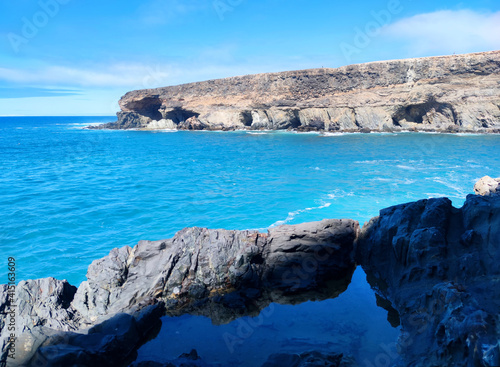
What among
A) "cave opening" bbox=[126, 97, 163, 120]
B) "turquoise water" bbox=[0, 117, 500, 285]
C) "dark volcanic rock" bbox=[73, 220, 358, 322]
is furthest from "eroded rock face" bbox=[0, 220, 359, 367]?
"cave opening" bbox=[126, 97, 163, 120]

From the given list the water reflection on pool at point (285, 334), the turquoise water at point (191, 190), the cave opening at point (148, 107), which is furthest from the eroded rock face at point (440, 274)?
the cave opening at point (148, 107)

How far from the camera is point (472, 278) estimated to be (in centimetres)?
572

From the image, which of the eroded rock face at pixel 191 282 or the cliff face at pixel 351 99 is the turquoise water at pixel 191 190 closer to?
the eroded rock face at pixel 191 282

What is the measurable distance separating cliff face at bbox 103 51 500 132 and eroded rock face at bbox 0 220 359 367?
4847 cm

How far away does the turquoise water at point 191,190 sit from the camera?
1275cm

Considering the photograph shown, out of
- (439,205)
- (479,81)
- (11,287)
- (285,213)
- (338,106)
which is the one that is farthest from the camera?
(338,106)

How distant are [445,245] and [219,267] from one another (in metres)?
4.97

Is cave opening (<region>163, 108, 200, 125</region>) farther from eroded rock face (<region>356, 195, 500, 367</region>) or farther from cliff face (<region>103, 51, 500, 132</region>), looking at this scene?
eroded rock face (<region>356, 195, 500, 367</region>)

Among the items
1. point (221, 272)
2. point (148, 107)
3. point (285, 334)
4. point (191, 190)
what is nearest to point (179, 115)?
point (148, 107)

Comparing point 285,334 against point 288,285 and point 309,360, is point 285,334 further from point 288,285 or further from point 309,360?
point 288,285

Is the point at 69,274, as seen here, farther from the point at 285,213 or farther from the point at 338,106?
the point at 338,106

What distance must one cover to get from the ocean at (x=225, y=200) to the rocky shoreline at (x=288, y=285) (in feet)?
1.60

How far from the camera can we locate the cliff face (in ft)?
153

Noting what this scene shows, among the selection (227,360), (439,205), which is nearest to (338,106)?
(439,205)
